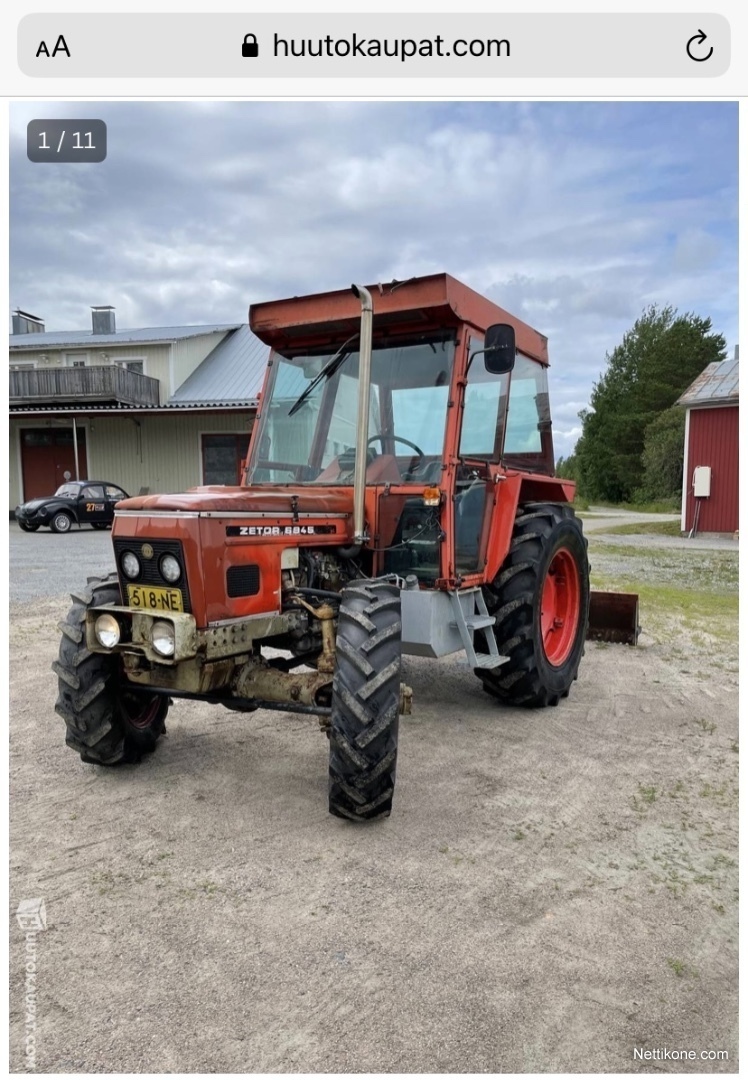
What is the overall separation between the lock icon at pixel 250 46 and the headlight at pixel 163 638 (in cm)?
209

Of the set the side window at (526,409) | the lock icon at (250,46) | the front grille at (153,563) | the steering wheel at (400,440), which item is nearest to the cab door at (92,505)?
the side window at (526,409)

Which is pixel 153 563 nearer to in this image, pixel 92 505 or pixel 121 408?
pixel 92 505

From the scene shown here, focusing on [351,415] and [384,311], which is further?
[351,415]

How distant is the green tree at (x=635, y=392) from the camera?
42.9m

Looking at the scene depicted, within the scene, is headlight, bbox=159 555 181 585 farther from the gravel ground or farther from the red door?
the red door

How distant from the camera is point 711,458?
18.0 meters

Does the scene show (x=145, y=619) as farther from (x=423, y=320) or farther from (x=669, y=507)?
(x=669, y=507)

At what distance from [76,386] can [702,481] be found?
54.2 ft

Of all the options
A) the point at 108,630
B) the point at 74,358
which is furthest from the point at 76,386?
the point at 108,630

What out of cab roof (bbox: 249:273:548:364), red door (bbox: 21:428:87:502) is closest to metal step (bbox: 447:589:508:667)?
cab roof (bbox: 249:273:548:364)

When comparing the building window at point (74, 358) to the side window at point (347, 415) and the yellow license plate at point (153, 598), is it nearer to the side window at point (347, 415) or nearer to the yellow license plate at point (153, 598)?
the side window at point (347, 415)

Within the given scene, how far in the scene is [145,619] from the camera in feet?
10.7

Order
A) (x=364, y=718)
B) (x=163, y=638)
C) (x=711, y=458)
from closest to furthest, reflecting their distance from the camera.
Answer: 1. (x=364, y=718)
2. (x=163, y=638)
3. (x=711, y=458)
